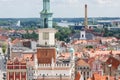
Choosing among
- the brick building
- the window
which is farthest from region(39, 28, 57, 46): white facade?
the brick building

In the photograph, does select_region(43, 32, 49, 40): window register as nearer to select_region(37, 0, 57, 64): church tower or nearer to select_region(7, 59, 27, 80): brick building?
select_region(37, 0, 57, 64): church tower

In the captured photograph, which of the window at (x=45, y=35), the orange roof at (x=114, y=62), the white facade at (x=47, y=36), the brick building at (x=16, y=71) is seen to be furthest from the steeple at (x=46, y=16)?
the orange roof at (x=114, y=62)

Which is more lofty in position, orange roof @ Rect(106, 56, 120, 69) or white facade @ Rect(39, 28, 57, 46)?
white facade @ Rect(39, 28, 57, 46)

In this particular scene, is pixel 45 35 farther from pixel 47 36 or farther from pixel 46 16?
pixel 46 16

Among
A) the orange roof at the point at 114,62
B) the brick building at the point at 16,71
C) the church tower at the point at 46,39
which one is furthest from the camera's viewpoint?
the orange roof at the point at 114,62

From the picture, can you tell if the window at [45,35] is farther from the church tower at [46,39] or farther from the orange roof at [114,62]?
the orange roof at [114,62]

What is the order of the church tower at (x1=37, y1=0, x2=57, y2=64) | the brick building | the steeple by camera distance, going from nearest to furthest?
the church tower at (x1=37, y1=0, x2=57, y2=64) → the steeple → the brick building

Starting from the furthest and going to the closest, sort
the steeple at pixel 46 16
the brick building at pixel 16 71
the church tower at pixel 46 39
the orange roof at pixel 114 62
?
the orange roof at pixel 114 62
the brick building at pixel 16 71
the steeple at pixel 46 16
the church tower at pixel 46 39

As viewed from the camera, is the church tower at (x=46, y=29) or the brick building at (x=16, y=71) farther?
the brick building at (x=16, y=71)

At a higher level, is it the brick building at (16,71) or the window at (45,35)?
A: the window at (45,35)
